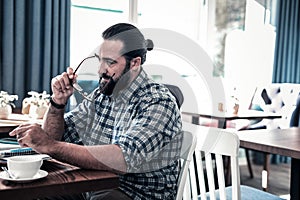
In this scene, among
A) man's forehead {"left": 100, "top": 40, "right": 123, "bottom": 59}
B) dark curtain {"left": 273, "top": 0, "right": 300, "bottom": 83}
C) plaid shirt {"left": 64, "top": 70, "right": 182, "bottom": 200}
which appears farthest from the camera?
dark curtain {"left": 273, "top": 0, "right": 300, "bottom": 83}

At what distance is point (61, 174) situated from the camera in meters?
1.09

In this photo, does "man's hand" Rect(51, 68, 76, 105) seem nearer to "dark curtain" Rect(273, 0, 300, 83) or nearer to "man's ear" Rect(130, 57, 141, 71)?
"man's ear" Rect(130, 57, 141, 71)

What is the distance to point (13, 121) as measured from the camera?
7.68 feet

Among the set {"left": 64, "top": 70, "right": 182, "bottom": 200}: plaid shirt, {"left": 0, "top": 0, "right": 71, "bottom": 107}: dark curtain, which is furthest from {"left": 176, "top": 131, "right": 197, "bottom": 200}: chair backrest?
{"left": 0, "top": 0, "right": 71, "bottom": 107}: dark curtain

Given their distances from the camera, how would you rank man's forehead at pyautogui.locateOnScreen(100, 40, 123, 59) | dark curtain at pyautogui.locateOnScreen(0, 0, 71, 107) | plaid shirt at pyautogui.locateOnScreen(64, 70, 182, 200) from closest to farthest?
1. plaid shirt at pyautogui.locateOnScreen(64, 70, 182, 200)
2. man's forehead at pyautogui.locateOnScreen(100, 40, 123, 59)
3. dark curtain at pyautogui.locateOnScreen(0, 0, 71, 107)

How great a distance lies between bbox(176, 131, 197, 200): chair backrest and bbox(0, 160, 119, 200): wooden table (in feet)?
1.18

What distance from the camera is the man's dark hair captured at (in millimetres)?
1406

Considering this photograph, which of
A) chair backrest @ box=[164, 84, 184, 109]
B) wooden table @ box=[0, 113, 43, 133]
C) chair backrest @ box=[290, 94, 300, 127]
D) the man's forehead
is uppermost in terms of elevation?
the man's forehead

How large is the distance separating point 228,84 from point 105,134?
3.40 m

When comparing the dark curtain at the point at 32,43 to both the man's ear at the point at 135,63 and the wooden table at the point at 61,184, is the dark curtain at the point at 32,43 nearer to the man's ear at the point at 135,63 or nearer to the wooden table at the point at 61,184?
the man's ear at the point at 135,63

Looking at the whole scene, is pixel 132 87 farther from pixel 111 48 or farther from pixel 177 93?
pixel 177 93

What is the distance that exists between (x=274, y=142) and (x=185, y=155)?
25.3 inches

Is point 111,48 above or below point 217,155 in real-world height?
above

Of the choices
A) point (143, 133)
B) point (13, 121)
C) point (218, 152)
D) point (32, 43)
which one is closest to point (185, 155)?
point (218, 152)
